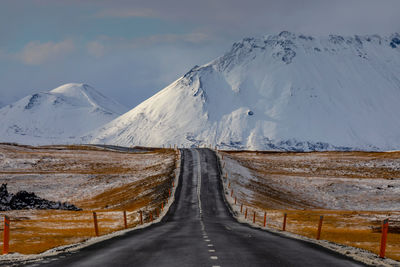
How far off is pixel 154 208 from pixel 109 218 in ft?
22.5

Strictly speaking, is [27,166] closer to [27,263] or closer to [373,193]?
[373,193]

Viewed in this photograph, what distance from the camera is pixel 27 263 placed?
16250mm

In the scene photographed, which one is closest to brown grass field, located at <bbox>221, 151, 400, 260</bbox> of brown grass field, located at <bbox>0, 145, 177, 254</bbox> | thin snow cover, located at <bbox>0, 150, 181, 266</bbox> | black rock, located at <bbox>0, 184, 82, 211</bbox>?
thin snow cover, located at <bbox>0, 150, 181, 266</bbox>

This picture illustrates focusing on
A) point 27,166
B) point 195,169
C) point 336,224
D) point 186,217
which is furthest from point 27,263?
point 27,166

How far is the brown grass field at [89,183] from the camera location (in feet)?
206

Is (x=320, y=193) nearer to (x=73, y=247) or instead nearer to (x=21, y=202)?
(x=21, y=202)

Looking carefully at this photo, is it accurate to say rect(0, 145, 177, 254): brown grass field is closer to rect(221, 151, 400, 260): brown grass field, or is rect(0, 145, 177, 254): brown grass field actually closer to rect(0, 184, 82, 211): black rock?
rect(0, 184, 82, 211): black rock

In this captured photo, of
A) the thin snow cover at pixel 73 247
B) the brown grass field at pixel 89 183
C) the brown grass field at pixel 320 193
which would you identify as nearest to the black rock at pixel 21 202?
the brown grass field at pixel 89 183

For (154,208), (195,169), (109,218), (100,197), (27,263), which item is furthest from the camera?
(195,169)

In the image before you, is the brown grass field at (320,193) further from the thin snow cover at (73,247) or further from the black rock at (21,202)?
the black rock at (21,202)

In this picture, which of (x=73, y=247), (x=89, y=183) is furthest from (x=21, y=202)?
(x=73, y=247)

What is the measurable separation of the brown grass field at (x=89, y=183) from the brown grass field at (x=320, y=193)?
46.7 ft

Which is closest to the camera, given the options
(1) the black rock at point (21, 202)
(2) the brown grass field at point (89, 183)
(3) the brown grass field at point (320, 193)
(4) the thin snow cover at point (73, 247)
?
(4) the thin snow cover at point (73, 247)

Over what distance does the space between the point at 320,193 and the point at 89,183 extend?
45.8 meters
